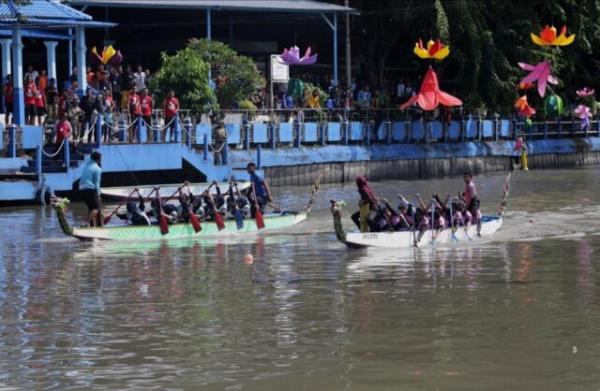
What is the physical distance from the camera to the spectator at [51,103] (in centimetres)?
3494

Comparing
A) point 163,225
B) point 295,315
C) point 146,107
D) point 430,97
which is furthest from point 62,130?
point 295,315

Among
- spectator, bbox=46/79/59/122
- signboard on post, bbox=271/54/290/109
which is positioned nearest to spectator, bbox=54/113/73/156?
spectator, bbox=46/79/59/122

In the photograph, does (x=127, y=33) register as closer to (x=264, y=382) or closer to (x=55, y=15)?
(x=55, y=15)

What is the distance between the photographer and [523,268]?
21.9m

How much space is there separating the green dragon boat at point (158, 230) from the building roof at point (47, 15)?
9.67 m

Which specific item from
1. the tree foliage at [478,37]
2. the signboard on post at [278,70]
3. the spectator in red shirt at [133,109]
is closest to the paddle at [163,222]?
the spectator in red shirt at [133,109]

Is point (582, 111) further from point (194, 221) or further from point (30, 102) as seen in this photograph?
point (194, 221)

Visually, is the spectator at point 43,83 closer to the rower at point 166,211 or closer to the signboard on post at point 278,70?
the signboard on post at point 278,70

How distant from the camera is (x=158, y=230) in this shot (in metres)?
25.7

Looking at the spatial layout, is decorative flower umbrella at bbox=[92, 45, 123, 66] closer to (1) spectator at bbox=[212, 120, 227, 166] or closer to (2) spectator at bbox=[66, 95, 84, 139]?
(1) spectator at bbox=[212, 120, 227, 166]

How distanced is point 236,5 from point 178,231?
735 inches

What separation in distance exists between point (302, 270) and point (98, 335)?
20.2ft

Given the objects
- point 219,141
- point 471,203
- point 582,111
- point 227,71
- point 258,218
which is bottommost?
point 258,218

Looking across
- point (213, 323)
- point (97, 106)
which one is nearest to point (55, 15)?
point (97, 106)
